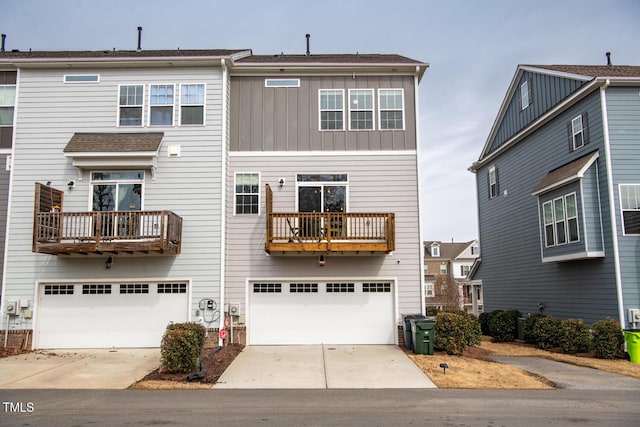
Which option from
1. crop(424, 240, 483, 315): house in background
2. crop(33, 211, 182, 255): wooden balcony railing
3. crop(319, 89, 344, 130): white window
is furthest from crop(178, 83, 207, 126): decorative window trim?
crop(424, 240, 483, 315): house in background

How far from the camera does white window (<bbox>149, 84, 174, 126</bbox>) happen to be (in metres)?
14.9

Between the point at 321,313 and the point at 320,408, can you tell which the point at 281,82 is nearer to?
the point at 321,313

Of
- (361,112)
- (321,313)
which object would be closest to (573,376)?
(321,313)

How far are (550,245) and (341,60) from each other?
9297 mm

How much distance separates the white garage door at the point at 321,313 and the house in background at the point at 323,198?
3cm

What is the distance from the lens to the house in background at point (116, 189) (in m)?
14.0

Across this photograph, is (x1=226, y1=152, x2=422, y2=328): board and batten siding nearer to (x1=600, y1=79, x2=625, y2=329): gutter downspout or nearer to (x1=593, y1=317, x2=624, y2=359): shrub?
(x1=593, y1=317, x2=624, y2=359): shrub

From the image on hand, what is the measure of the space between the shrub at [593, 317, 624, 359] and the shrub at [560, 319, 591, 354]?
21.8 inches

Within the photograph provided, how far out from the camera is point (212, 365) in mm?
11547

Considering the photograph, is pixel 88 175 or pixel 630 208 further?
pixel 630 208

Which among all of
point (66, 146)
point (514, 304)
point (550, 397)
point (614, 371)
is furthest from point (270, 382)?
point (514, 304)

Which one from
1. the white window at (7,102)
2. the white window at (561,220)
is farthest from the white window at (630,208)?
the white window at (7,102)

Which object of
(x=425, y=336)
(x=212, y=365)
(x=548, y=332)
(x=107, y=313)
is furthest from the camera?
(x=548, y=332)

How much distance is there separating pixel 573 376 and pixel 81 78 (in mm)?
15110
